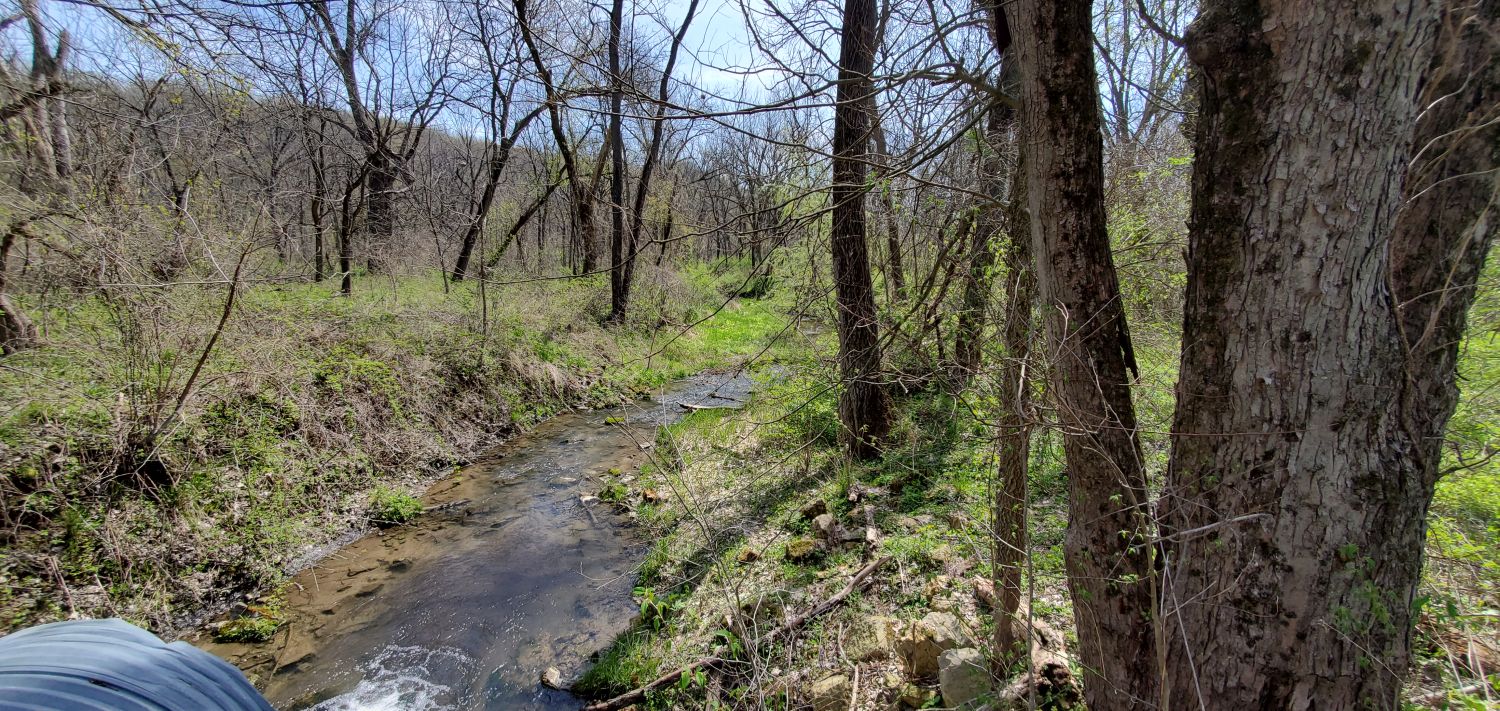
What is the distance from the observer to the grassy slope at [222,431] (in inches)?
157

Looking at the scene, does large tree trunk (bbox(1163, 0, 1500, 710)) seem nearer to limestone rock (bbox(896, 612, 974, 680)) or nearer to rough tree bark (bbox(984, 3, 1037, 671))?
rough tree bark (bbox(984, 3, 1037, 671))

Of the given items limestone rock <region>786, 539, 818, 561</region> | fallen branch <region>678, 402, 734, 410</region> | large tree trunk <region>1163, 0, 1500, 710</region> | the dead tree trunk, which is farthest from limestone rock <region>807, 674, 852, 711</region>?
the dead tree trunk

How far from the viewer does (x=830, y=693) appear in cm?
274

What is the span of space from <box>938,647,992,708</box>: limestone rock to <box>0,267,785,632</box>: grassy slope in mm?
3412

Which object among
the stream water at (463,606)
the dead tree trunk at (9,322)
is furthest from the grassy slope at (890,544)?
the dead tree trunk at (9,322)

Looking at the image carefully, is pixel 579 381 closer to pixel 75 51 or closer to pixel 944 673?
pixel 75 51

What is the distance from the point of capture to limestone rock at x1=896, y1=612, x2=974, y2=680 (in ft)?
8.50

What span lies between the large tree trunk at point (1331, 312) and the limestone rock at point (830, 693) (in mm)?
1741

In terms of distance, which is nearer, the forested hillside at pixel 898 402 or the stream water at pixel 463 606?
the forested hillside at pixel 898 402

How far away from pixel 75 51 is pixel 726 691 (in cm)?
643

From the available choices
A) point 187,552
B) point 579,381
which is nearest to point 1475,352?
point 187,552

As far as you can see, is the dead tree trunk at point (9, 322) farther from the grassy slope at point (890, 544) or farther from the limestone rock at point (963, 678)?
the limestone rock at point (963, 678)

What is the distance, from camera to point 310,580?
484 centimetres

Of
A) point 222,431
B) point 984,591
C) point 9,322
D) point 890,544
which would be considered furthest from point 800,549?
point 9,322
